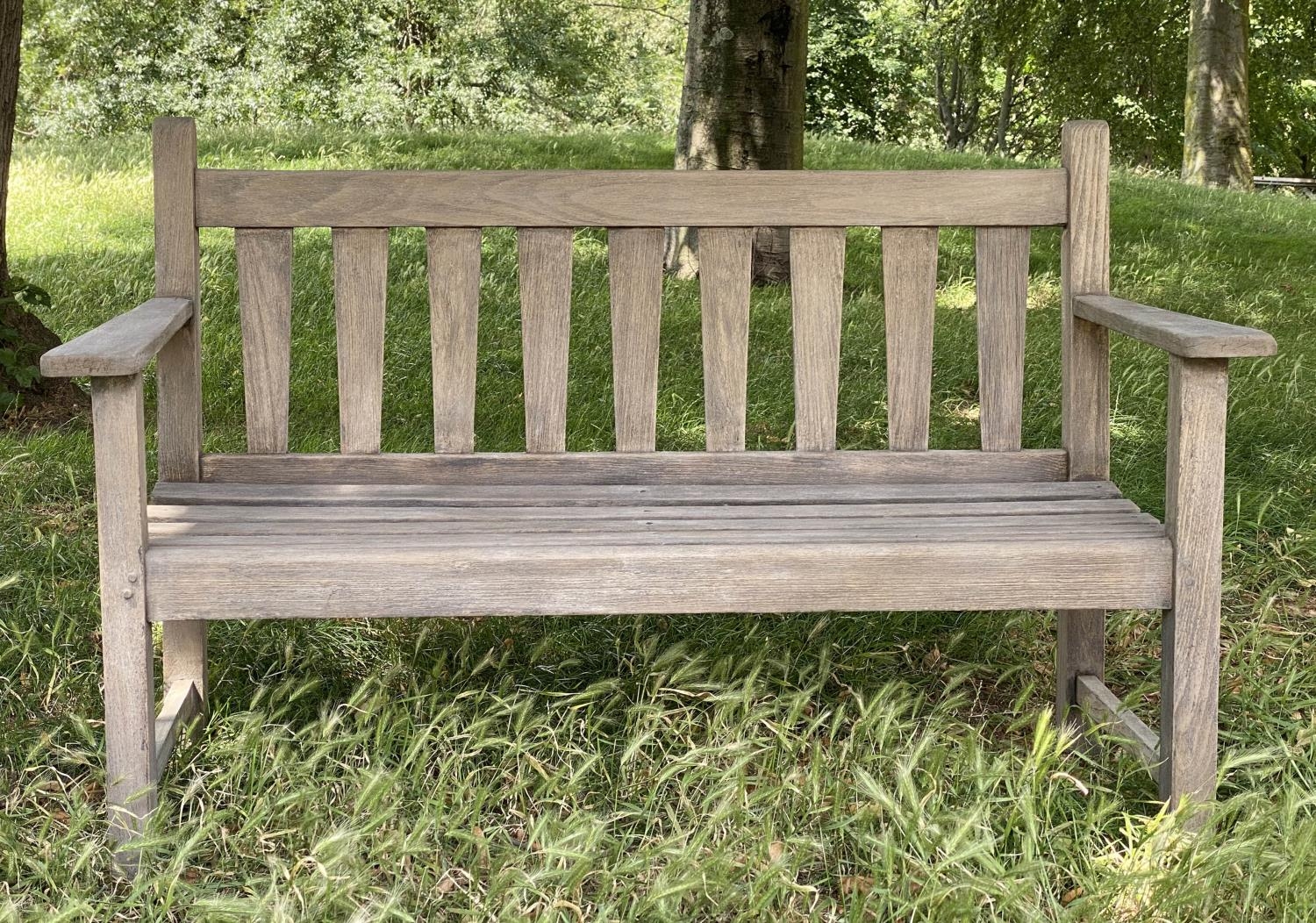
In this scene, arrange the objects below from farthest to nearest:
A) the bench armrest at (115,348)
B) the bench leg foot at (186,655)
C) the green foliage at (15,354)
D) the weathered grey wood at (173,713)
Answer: the green foliage at (15,354) → the bench leg foot at (186,655) → the weathered grey wood at (173,713) → the bench armrest at (115,348)

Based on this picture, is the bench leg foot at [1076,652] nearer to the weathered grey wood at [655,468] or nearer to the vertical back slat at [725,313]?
the weathered grey wood at [655,468]

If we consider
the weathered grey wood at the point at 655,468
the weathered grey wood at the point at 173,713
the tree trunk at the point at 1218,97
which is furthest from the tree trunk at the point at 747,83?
the tree trunk at the point at 1218,97

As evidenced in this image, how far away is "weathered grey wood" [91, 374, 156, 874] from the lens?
6.61 ft

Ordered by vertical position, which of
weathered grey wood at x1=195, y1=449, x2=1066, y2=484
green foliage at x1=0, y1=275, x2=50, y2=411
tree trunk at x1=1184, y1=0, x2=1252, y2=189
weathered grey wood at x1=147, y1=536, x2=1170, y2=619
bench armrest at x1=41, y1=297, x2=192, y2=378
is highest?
tree trunk at x1=1184, y1=0, x2=1252, y2=189

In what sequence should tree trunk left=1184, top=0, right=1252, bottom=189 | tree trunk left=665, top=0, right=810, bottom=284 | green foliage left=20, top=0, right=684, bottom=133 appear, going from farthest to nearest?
green foliage left=20, top=0, right=684, bottom=133, tree trunk left=1184, top=0, right=1252, bottom=189, tree trunk left=665, top=0, right=810, bottom=284

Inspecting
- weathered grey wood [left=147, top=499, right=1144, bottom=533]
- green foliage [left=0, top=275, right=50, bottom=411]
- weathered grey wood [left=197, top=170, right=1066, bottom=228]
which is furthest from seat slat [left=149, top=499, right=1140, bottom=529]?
green foliage [left=0, top=275, right=50, bottom=411]

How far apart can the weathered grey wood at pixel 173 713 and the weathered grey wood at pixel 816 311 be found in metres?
1.30

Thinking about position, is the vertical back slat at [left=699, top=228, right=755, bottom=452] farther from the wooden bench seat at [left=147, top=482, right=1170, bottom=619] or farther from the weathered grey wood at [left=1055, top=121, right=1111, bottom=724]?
the weathered grey wood at [left=1055, top=121, right=1111, bottom=724]

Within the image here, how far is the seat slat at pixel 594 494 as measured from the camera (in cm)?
247

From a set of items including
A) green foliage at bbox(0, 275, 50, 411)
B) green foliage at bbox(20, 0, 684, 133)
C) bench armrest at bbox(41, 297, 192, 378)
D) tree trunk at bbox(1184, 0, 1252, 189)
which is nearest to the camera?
bench armrest at bbox(41, 297, 192, 378)

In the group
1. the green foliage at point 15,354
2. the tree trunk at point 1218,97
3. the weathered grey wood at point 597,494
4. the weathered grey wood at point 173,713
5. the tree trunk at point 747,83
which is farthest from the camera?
the tree trunk at point 1218,97

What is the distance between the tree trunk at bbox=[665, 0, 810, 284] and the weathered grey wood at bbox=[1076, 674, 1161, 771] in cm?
367

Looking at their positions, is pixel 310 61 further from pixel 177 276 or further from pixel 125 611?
pixel 125 611

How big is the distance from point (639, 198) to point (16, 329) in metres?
2.72
